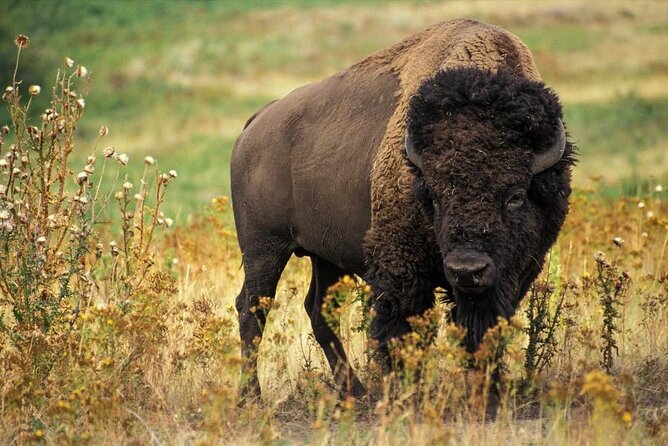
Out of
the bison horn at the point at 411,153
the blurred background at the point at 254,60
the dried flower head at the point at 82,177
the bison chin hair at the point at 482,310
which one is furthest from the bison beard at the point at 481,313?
the blurred background at the point at 254,60

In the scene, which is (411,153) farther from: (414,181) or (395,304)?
(395,304)

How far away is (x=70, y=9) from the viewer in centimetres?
4228

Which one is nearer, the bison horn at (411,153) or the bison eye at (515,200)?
the bison eye at (515,200)

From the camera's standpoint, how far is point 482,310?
5.83 metres

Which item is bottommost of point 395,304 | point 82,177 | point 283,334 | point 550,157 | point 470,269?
point 283,334

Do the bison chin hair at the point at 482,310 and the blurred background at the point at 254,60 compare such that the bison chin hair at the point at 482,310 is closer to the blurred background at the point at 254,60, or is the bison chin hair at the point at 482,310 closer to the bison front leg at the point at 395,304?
the bison front leg at the point at 395,304

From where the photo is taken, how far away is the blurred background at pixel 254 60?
28641 mm

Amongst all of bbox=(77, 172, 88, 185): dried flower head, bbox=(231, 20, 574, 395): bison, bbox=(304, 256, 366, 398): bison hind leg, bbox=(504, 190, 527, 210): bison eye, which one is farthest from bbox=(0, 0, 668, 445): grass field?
bbox=(504, 190, 527, 210): bison eye

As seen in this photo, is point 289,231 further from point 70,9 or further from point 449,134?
point 70,9

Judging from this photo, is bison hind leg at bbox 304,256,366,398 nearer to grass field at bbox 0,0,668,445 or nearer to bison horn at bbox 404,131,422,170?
grass field at bbox 0,0,668,445

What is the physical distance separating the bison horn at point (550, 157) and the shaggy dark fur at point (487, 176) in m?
0.04

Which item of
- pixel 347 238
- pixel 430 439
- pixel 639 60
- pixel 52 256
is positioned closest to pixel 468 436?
pixel 430 439

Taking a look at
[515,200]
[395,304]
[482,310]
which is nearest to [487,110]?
[515,200]

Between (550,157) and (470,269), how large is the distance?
0.86 meters
